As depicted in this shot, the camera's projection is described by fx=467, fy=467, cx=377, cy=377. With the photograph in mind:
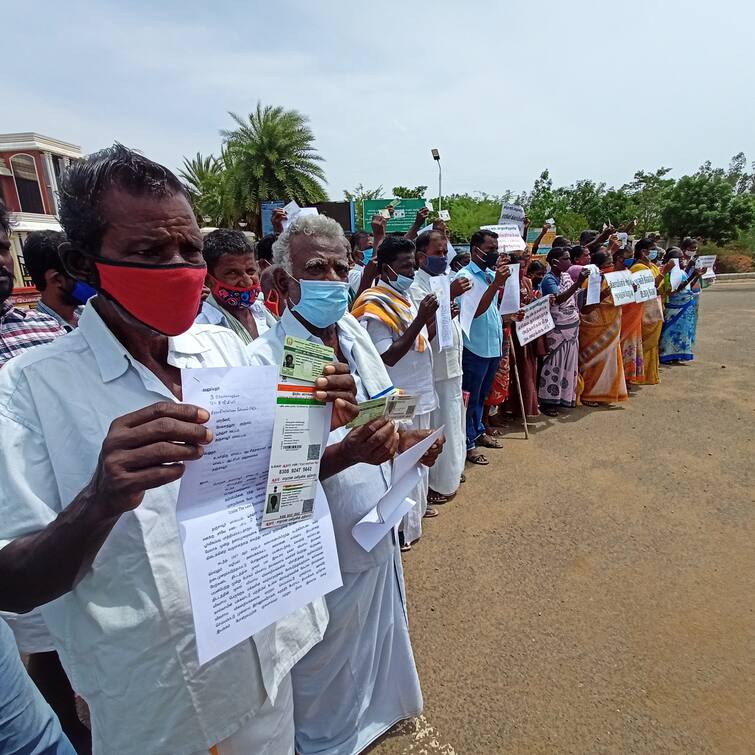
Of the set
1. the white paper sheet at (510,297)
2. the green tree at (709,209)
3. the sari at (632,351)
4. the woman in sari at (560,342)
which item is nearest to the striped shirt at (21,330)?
the white paper sheet at (510,297)

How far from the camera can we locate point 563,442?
16.9 feet

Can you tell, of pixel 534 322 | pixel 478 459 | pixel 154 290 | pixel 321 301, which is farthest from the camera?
pixel 534 322

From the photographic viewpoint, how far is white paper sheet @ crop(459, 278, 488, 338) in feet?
14.1

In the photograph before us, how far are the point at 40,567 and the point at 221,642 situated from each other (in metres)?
0.35

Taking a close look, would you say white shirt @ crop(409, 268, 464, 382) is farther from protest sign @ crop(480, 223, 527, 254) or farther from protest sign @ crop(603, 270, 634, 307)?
protest sign @ crop(603, 270, 634, 307)

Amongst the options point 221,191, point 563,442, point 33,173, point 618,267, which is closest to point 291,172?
point 221,191

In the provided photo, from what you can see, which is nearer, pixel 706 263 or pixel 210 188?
pixel 706 263

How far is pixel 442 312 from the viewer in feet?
11.6

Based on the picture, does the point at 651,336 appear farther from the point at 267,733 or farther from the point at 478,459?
the point at 267,733

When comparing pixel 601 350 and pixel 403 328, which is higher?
pixel 403 328

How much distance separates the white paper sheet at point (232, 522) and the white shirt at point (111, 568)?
0.53 feet

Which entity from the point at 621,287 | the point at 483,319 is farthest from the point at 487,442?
the point at 621,287

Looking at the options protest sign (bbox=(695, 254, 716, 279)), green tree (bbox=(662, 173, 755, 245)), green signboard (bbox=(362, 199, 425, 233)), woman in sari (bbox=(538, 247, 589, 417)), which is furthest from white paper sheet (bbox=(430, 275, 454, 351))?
green tree (bbox=(662, 173, 755, 245))

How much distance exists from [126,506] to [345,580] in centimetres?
113
